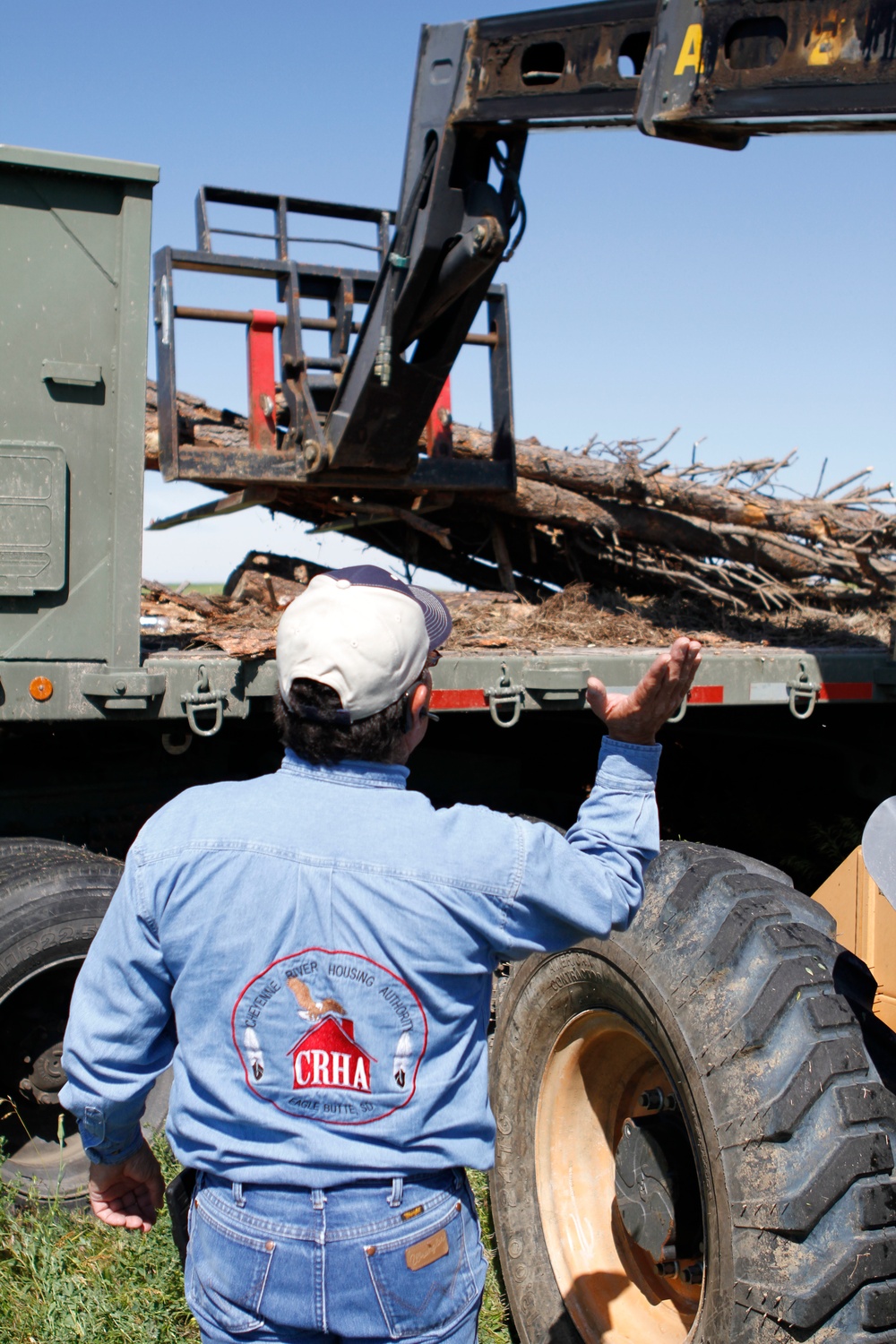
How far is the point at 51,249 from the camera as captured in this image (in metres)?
3.24

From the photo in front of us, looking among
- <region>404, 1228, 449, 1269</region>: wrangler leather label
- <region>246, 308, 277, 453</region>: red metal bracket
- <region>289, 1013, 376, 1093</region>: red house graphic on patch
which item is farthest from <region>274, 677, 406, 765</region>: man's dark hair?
<region>246, 308, 277, 453</region>: red metal bracket

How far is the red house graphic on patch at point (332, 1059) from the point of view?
1.68 meters

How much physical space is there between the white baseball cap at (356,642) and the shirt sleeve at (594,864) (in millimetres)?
309

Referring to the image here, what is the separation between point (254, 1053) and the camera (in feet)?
5.57

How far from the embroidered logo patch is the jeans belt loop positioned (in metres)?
0.10

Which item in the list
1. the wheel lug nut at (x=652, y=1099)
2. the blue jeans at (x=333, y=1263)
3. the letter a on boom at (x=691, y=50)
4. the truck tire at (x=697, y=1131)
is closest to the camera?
the blue jeans at (x=333, y=1263)

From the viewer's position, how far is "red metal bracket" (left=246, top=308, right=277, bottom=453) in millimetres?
5102

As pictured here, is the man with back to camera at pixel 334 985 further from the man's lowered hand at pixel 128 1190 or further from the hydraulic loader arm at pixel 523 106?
the hydraulic loader arm at pixel 523 106

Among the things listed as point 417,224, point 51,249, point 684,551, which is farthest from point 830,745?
point 51,249

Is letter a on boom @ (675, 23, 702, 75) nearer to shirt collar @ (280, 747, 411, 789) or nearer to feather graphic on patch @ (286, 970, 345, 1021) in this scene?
shirt collar @ (280, 747, 411, 789)

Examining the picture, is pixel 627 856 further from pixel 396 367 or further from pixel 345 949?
pixel 396 367

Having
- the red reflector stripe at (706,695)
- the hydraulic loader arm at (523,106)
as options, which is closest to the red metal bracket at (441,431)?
the hydraulic loader arm at (523,106)

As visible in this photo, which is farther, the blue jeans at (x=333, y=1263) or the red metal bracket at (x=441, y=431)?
the red metal bracket at (x=441, y=431)

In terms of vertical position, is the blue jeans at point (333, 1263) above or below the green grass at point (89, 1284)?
above
